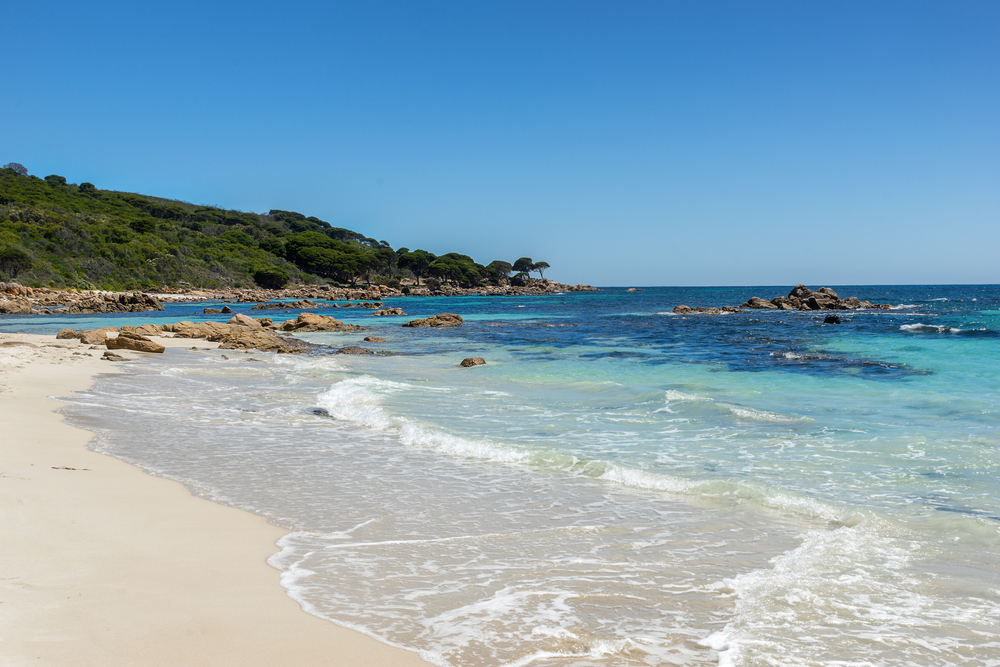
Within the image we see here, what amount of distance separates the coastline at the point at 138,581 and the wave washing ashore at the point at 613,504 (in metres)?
0.26

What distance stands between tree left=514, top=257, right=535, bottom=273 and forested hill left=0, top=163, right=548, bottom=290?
0.32m

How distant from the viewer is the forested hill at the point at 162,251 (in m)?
65.9

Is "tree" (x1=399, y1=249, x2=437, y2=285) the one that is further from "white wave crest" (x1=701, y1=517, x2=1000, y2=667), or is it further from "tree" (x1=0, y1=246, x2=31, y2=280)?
"white wave crest" (x1=701, y1=517, x2=1000, y2=667)

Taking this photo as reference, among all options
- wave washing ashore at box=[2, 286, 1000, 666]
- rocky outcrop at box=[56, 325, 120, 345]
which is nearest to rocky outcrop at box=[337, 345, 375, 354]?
wave washing ashore at box=[2, 286, 1000, 666]

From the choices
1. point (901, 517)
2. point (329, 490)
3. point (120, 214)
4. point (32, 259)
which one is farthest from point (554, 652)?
point (120, 214)

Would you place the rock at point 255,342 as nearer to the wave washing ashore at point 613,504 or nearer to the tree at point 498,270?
the wave washing ashore at point 613,504

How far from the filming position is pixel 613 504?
226 inches

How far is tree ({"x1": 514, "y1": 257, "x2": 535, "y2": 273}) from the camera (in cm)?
13775

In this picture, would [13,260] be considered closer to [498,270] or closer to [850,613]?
[850,613]

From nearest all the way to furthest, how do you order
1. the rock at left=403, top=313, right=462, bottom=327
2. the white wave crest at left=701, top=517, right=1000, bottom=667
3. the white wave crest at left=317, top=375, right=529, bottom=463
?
the white wave crest at left=701, top=517, right=1000, bottom=667, the white wave crest at left=317, top=375, right=529, bottom=463, the rock at left=403, top=313, right=462, bottom=327

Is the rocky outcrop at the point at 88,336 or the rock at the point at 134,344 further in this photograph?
the rocky outcrop at the point at 88,336

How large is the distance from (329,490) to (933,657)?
4869mm

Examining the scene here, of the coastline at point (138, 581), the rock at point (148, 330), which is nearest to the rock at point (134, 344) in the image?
the rock at point (148, 330)

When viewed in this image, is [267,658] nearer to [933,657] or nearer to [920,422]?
[933,657]
